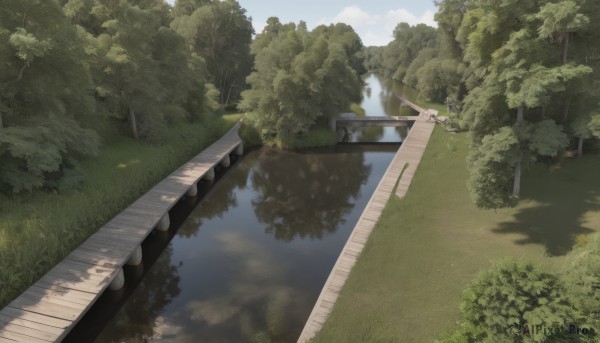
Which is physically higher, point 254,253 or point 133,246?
point 133,246

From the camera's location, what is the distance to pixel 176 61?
112 ft

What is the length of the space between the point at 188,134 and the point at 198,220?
1222 cm

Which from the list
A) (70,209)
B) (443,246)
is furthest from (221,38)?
(443,246)

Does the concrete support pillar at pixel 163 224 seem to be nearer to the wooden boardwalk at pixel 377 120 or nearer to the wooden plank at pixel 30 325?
the wooden plank at pixel 30 325

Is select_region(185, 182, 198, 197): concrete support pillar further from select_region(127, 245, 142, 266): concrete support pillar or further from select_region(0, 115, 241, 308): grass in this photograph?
select_region(127, 245, 142, 266): concrete support pillar

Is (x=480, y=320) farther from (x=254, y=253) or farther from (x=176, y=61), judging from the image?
(x=176, y=61)

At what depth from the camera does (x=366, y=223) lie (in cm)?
1995

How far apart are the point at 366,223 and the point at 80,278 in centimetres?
1396

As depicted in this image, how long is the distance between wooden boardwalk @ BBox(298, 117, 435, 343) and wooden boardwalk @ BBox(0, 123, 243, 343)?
8.87 m

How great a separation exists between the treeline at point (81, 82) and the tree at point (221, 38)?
0.35 meters

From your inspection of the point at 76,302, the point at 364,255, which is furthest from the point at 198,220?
the point at 364,255

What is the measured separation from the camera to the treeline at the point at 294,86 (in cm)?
3703

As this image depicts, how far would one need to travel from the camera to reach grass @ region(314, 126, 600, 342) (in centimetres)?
1302

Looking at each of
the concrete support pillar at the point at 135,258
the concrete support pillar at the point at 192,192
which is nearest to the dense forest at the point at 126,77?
the concrete support pillar at the point at 135,258
